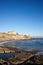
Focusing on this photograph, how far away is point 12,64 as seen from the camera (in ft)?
85.6

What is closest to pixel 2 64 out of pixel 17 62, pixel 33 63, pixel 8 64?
pixel 8 64

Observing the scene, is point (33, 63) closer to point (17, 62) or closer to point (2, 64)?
point (17, 62)

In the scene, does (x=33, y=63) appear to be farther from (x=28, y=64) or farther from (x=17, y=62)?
(x=17, y=62)

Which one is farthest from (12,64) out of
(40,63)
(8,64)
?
(40,63)

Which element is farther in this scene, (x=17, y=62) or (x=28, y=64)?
(x=17, y=62)

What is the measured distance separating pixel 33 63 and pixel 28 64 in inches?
42.4

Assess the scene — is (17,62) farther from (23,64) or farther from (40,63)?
(40,63)

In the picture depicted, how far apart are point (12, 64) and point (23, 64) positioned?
2.19m

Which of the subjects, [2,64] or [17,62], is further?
[17,62]

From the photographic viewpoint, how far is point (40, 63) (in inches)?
1020

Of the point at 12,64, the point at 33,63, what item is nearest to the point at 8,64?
the point at 12,64

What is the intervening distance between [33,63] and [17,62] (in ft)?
11.0

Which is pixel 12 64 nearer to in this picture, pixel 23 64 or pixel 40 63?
pixel 23 64

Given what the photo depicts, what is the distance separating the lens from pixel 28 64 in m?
25.2
